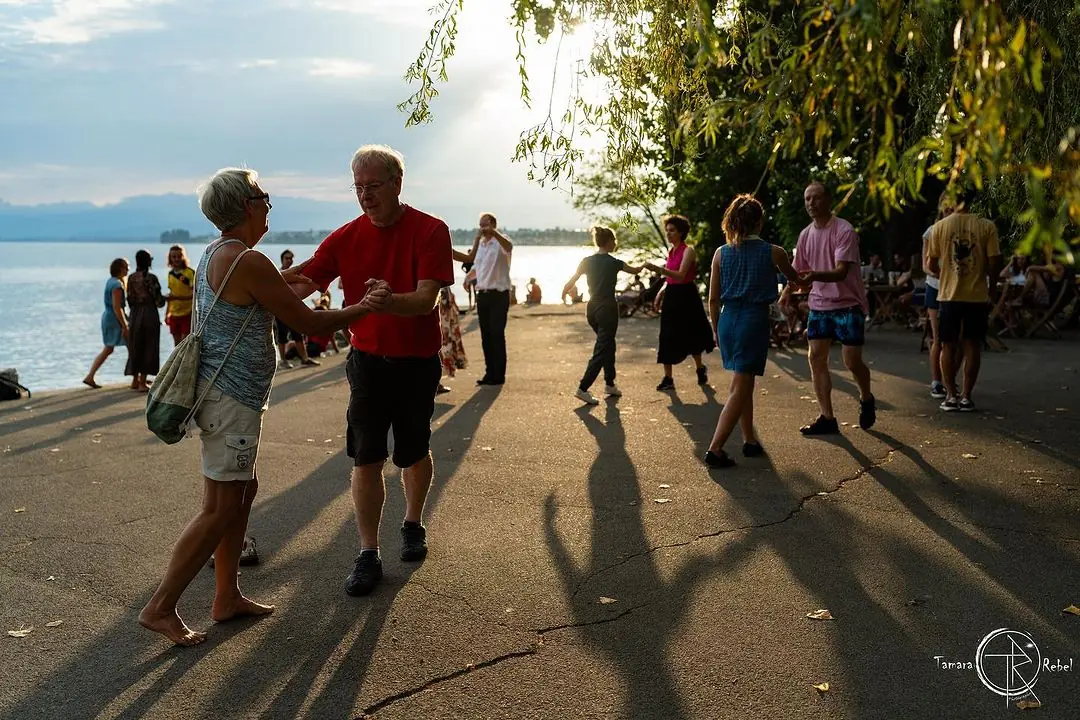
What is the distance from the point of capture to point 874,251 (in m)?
26.2

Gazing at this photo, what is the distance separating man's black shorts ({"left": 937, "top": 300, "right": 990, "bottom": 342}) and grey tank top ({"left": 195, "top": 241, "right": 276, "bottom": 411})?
23.6ft

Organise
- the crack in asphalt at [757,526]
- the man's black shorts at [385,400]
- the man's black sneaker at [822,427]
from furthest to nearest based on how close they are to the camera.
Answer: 1. the man's black sneaker at [822,427]
2. the crack in asphalt at [757,526]
3. the man's black shorts at [385,400]

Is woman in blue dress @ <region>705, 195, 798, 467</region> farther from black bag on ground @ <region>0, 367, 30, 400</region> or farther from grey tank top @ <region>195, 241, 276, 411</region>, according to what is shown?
black bag on ground @ <region>0, 367, 30, 400</region>

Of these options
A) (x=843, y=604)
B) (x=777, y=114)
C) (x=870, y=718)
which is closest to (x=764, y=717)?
(x=870, y=718)

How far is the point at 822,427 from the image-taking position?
9086mm

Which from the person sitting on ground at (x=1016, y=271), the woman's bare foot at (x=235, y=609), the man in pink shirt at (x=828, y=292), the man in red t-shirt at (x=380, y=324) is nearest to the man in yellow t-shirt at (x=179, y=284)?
the man in pink shirt at (x=828, y=292)

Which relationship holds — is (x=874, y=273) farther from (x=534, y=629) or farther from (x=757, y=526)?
(x=534, y=629)

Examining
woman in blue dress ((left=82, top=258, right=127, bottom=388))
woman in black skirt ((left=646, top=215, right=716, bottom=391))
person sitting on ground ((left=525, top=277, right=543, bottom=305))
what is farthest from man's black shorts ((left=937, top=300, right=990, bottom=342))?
person sitting on ground ((left=525, top=277, right=543, bottom=305))

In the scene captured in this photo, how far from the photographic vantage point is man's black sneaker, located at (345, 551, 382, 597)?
5.06m

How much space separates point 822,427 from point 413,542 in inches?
184

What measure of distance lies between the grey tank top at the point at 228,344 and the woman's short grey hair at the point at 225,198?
0.11 m

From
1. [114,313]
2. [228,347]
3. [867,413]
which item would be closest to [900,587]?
[228,347]

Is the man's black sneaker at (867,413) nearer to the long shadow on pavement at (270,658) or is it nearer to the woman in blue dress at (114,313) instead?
the long shadow on pavement at (270,658)

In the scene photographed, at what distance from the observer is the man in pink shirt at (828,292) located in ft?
28.1
